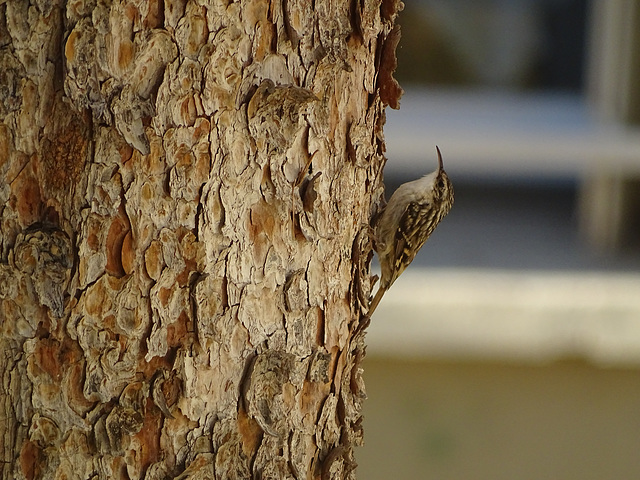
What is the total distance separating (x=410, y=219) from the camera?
7.50 ft

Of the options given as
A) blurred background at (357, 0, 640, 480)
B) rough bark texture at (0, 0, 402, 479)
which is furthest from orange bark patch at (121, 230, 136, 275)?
blurred background at (357, 0, 640, 480)

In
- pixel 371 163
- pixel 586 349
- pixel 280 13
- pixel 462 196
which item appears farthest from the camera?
pixel 462 196

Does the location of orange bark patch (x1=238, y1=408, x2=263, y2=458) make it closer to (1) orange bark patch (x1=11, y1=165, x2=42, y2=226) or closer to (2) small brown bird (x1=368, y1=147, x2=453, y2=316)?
(1) orange bark patch (x1=11, y1=165, x2=42, y2=226)

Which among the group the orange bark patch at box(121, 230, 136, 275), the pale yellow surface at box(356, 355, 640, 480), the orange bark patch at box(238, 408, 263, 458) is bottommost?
the pale yellow surface at box(356, 355, 640, 480)

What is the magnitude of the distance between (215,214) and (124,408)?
0.30 m

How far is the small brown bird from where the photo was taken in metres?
2.24

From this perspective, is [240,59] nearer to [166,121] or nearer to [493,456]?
[166,121]

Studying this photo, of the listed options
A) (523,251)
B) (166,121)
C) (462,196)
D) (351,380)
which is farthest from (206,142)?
(462,196)

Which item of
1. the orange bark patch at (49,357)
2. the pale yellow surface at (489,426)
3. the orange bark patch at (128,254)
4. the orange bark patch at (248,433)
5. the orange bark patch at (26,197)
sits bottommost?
the pale yellow surface at (489,426)

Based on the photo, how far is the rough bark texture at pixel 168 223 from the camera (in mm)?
1264

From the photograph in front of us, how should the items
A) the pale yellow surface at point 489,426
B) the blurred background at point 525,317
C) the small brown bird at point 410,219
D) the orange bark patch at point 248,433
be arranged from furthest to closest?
the pale yellow surface at point 489,426 < the blurred background at point 525,317 < the small brown bird at point 410,219 < the orange bark patch at point 248,433

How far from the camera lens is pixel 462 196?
5488 millimetres

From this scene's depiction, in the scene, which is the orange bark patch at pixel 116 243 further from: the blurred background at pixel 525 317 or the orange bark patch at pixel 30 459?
the blurred background at pixel 525 317

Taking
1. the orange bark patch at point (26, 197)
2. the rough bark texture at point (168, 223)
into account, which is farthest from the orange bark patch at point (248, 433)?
the orange bark patch at point (26, 197)
